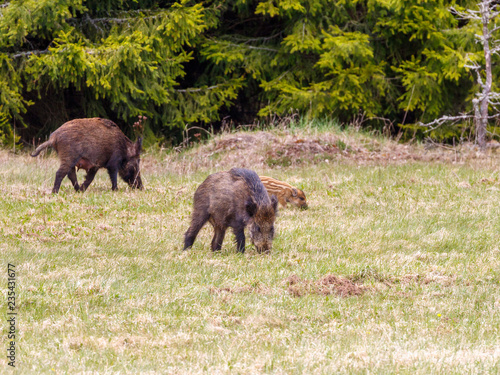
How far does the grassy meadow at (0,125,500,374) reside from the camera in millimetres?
5172

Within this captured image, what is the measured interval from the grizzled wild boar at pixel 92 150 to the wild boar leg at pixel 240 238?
16.5ft

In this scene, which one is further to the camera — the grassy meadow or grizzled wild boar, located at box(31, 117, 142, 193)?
grizzled wild boar, located at box(31, 117, 142, 193)

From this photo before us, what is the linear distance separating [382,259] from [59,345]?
4.29 meters

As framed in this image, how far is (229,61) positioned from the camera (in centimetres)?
2006

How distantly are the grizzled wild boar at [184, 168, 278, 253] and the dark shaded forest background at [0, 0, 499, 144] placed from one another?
366 inches

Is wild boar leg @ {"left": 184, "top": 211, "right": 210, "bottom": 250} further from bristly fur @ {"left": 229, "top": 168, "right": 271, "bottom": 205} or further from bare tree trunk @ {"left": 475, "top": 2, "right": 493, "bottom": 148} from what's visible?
bare tree trunk @ {"left": 475, "top": 2, "right": 493, "bottom": 148}

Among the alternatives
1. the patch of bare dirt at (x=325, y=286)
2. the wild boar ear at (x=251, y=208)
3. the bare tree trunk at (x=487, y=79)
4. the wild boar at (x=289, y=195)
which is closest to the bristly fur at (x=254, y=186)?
the wild boar ear at (x=251, y=208)

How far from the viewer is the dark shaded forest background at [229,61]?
17641mm

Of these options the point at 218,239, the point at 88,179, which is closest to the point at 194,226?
the point at 218,239

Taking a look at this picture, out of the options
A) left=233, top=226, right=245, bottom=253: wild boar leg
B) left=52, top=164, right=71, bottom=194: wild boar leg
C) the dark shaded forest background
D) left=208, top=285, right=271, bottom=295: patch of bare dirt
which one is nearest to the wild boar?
left=233, top=226, right=245, bottom=253: wild boar leg

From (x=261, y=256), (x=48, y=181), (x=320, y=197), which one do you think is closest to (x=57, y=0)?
(x=48, y=181)

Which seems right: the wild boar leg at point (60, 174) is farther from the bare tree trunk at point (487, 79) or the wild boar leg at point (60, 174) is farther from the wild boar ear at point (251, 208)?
the bare tree trunk at point (487, 79)

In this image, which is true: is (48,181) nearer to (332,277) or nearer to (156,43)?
(156,43)

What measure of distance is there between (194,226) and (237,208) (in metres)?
0.73
